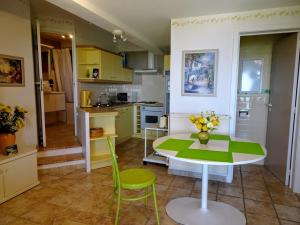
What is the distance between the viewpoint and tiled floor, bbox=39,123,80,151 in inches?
140

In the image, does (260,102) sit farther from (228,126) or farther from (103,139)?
(103,139)

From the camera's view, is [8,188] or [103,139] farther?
[103,139]

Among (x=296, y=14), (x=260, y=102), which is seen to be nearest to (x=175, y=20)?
(x=296, y=14)

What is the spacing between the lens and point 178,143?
2.16 meters

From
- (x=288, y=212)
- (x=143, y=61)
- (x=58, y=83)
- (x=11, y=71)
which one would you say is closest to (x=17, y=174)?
(x=11, y=71)

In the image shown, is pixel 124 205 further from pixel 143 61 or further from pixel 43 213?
pixel 143 61

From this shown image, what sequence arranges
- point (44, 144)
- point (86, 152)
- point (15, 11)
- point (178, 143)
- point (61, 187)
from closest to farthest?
point (178, 143), point (61, 187), point (15, 11), point (86, 152), point (44, 144)

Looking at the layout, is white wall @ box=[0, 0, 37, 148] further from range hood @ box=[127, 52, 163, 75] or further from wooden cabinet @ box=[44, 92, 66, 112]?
range hood @ box=[127, 52, 163, 75]

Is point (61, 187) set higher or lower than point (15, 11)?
lower

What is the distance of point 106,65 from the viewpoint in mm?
4465

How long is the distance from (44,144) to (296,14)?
13.4 ft

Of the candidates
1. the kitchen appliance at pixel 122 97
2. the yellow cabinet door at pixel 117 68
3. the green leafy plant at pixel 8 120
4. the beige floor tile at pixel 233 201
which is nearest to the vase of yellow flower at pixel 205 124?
the beige floor tile at pixel 233 201

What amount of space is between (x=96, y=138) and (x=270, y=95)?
296cm

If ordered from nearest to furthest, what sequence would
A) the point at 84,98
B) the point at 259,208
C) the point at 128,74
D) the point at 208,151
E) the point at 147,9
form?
1. the point at 208,151
2. the point at 259,208
3. the point at 147,9
4. the point at 84,98
5. the point at 128,74
